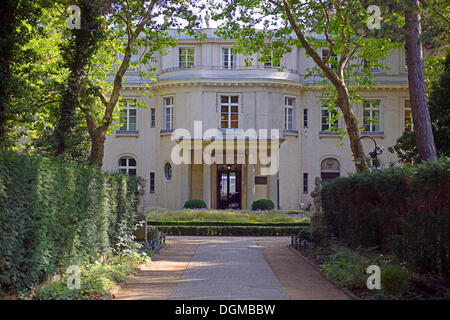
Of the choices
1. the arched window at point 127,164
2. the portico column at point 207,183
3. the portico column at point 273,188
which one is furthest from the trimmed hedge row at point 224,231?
the arched window at point 127,164

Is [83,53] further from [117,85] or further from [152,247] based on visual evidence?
Result: [152,247]

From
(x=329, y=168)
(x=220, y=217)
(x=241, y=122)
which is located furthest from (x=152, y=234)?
(x=329, y=168)

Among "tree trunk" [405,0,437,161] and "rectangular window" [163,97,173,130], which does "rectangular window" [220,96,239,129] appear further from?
"tree trunk" [405,0,437,161]

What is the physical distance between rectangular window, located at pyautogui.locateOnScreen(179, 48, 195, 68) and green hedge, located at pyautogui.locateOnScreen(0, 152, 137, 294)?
2577cm

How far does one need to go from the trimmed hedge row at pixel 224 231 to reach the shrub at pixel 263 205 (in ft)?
26.2

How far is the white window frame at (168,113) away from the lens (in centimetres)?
3847

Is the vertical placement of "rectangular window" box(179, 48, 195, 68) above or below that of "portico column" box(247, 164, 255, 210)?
above

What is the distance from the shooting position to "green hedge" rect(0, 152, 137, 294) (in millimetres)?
7977

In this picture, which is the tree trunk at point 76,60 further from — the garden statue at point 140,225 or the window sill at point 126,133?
the window sill at point 126,133

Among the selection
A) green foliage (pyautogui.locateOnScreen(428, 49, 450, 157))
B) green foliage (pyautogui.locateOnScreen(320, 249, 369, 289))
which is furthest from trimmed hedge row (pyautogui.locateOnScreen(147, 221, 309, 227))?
green foliage (pyautogui.locateOnScreen(320, 249, 369, 289))

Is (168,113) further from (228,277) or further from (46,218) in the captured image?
(46,218)

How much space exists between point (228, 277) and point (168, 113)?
27626 millimetres

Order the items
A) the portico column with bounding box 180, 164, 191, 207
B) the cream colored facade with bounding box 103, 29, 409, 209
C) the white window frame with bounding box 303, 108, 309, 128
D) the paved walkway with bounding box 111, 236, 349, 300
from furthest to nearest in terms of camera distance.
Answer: the white window frame with bounding box 303, 108, 309, 128
the cream colored facade with bounding box 103, 29, 409, 209
the portico column with bounding box 180, 164, 191, 207
the paved walkway with bounding box 111, 236, 349, 300
